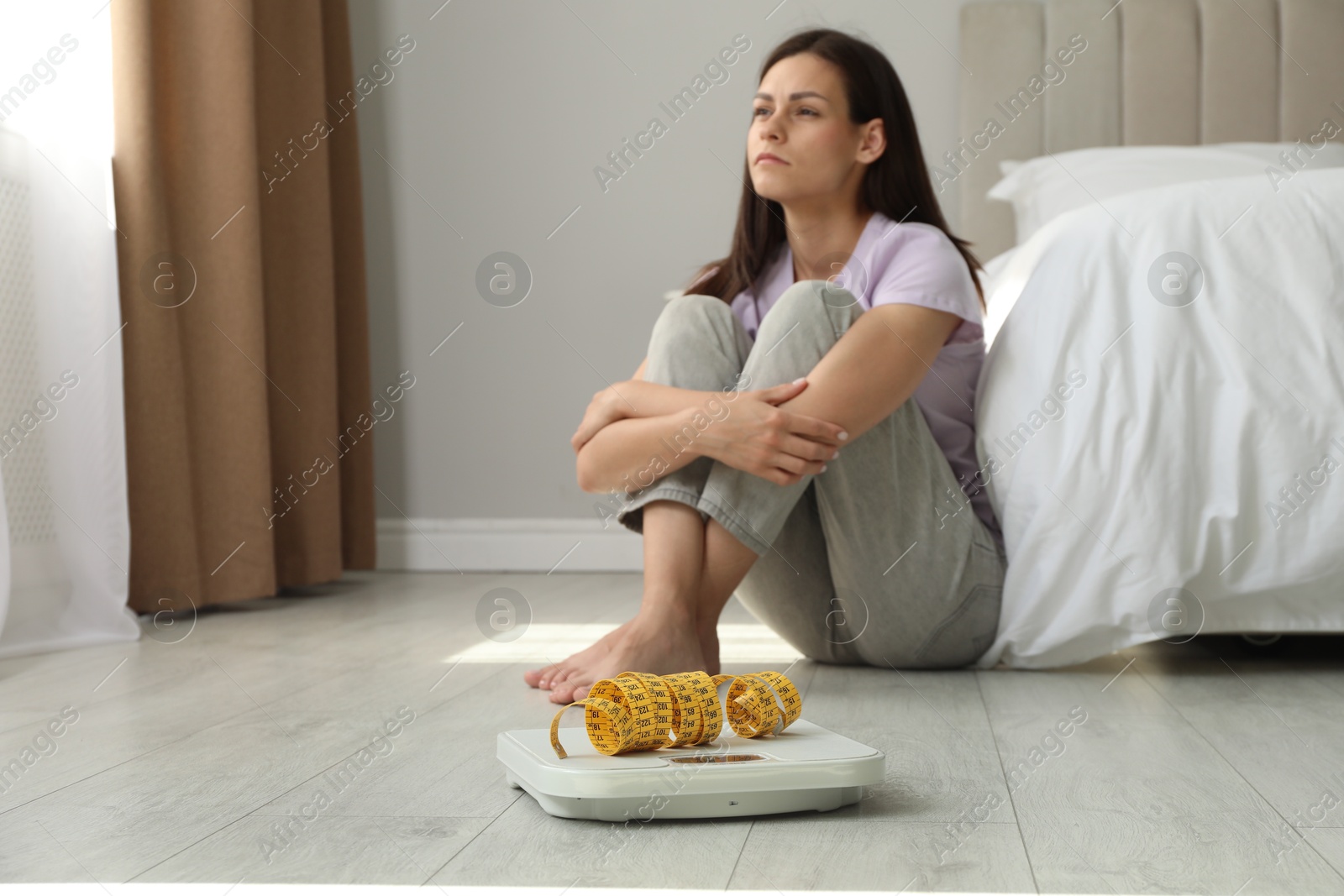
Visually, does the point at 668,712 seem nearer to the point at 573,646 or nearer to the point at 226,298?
the point at 573,646

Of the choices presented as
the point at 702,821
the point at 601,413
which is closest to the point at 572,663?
the point at 601,413

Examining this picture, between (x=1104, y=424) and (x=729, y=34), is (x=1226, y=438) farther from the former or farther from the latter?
(x=729, y=34)

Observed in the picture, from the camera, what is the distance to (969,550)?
1.28 meters

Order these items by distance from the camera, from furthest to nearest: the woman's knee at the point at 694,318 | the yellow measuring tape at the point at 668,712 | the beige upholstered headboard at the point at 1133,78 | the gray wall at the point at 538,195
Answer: the gray wall at the point at 538,195
the beige upholstered headboard at the point at 1133,78
the woman's knee at the point at 694,318
the yellow measuring tape at the point at 668,712

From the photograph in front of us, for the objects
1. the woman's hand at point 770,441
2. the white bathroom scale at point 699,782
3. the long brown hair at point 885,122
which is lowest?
the white bathroom scale at point 699,782

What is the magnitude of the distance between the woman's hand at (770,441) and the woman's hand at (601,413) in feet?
0.48

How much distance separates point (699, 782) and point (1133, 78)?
88.4 inches

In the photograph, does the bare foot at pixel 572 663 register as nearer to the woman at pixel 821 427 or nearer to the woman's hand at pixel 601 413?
the woman at pixel 821 427

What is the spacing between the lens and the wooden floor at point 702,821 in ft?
2.18

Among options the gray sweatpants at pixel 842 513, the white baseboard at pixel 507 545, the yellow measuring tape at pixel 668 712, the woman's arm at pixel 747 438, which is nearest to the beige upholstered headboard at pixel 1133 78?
the white baseboard at pixel 507 545

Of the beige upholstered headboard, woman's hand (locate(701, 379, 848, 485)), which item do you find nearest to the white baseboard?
the beige upholstered headboard

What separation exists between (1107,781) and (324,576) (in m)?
1.75

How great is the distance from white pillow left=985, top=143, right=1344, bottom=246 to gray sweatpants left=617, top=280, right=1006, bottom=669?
110 centimetres

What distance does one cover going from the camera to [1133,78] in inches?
98.7
